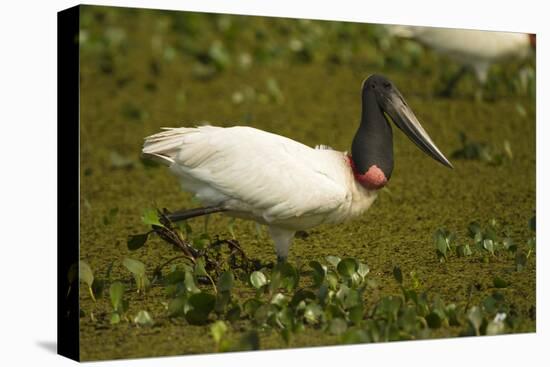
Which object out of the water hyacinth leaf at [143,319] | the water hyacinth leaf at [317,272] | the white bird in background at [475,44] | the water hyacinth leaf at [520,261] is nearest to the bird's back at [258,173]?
the water hyacinth leaf at [317,272]

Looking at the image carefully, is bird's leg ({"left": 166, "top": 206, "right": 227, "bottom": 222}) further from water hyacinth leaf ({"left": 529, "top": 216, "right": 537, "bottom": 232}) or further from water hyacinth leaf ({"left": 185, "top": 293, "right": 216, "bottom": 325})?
water hyacinth leaf ({"left": 529, "top": 216, "right": 537, "bottom": 232})

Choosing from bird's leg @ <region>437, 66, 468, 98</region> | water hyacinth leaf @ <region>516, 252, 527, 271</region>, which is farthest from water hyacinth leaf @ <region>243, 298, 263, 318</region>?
bird's leg @ <region>437, 66, 468, 98</region>

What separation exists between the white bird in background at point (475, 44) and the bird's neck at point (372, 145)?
2441mm

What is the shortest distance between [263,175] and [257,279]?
0.56m

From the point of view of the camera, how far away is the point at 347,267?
252 inches

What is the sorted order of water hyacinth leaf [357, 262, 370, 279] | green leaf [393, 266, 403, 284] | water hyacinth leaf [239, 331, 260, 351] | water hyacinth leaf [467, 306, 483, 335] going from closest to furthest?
water hyacinth leaf [239, 331, 260, 351], water hyacinth leaf [467, 306, 483, 335], green leaf [393, 266, 403, 284], water hyacinth leaf [357, 262, 370, 279]

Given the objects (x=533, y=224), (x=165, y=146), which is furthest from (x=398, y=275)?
(x=165, y=146)


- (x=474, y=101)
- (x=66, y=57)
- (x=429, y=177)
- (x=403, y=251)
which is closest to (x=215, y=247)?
(x=403, y=251)

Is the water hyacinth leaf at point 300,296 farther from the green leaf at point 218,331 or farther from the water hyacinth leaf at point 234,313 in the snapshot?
the green leaf at point 218,331

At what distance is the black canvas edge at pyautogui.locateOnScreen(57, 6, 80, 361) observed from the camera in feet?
18.2

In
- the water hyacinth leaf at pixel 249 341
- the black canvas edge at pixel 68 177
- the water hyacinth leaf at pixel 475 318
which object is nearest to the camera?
the black canvas edge at pixel 68 177

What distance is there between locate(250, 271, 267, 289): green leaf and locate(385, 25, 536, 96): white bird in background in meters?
3.25

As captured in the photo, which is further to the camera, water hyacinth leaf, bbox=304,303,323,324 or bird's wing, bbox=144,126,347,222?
bird's wing, bbox=144,126,347,222

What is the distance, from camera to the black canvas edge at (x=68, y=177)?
18.2 feet
